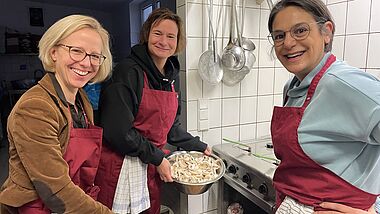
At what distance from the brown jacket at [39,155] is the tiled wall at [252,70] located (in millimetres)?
749

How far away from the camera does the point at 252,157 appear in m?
1.31

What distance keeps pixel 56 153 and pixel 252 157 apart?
2.90 feet

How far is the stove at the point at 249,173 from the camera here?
1.13m

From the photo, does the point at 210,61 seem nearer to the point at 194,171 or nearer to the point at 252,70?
the point at 252,70

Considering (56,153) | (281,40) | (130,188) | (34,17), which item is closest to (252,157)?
(130,188)

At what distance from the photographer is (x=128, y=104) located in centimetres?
104

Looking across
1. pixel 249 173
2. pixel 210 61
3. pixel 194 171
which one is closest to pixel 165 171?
pixel 194 171

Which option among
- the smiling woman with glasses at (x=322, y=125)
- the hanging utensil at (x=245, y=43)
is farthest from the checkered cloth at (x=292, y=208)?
the hanging utensil at (x=245, y=43)

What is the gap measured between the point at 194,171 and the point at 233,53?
64 cm

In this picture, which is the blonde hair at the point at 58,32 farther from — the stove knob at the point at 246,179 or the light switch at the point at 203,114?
the stove knob at the point at 246,179

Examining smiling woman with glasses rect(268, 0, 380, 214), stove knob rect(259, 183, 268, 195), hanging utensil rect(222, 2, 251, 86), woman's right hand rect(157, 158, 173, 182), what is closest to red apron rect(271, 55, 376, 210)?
smiling woman with glasses rect(268, 0, 380, 214)

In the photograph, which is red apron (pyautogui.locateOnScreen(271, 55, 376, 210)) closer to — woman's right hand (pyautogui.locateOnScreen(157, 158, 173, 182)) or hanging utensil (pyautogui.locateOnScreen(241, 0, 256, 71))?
woman's right hand (pyautogui.locateOnScreen(157, 158, 173, 182))

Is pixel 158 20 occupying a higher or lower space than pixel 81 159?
higher

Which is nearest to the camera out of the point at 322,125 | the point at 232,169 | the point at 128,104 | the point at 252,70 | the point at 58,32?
the point at 322,125
